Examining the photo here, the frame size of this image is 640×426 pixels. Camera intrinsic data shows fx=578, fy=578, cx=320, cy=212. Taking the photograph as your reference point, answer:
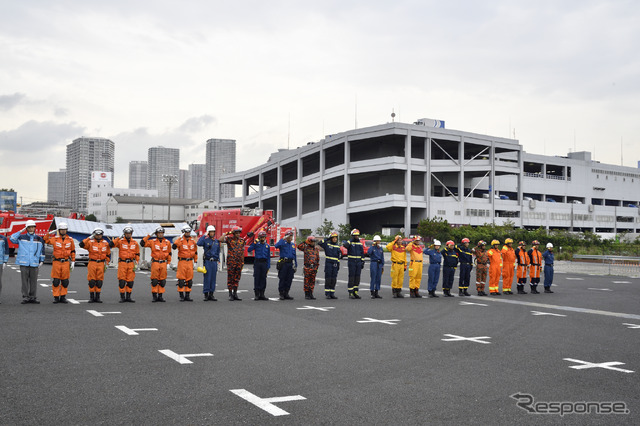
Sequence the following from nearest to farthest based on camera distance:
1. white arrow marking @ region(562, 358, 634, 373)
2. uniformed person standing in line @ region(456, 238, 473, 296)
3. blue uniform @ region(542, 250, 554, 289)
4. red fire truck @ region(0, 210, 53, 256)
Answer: white arrow marking @ region(562, 358, 634, 373), uniformed person standing in line @ region(456, 238, 473, 296), blue uniform @ region(542, 250, 554, 289), red fire truck @ region(0, 210, 53, 256)

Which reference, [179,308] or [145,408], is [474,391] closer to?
[145,408]

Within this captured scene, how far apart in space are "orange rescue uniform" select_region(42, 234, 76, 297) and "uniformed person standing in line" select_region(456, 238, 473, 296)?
465 inches

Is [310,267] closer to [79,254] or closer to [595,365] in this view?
[595,365]

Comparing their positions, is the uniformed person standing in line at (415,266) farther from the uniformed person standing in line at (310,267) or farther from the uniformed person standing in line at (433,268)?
the uniformed person standing in line at (310,267)

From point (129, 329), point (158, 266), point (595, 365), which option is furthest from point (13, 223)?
point (595, 365)

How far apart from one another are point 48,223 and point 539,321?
103 feet

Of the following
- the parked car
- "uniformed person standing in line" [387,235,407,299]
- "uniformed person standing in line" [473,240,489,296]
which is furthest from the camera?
the parked car

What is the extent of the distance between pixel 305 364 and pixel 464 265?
1259 centimetres

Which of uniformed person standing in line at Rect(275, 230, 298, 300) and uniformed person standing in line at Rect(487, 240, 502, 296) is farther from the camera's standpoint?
uniformed person standing in line at Rect(487, 240, 502, 296)

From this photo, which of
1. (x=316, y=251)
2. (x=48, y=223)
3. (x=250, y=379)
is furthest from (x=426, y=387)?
(x=48, y=223)

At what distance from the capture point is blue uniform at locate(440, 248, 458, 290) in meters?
18.4

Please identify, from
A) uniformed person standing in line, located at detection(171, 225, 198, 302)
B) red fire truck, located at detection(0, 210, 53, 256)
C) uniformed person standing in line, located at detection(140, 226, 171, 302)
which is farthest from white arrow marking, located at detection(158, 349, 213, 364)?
red fire truck, located at detection(0, 210, 53, 256)

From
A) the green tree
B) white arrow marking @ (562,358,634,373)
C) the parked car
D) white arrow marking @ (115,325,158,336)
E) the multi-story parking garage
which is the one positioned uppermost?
the multi-story parking garage

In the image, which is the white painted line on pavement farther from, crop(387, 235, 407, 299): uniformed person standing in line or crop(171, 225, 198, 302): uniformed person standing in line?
crop(171, 225, 198, 302): uniformed person standing in line
